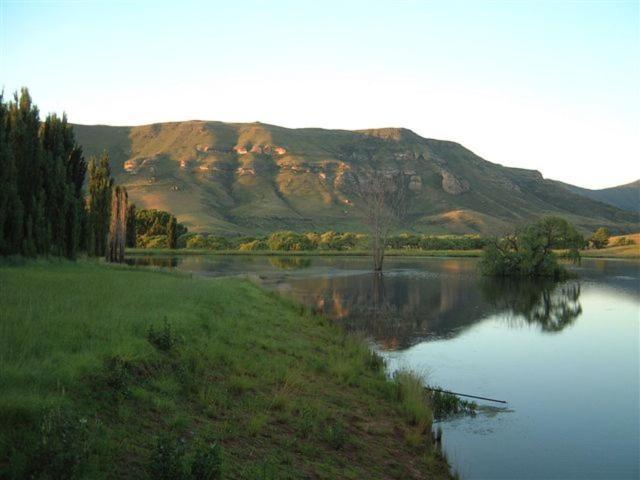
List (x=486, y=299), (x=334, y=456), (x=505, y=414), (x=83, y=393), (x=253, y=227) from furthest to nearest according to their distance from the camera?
(x=253, y=227) → (x=486, y=299) → (x=505, y=414) → (x=334, y=456) → (x=83, y=393)

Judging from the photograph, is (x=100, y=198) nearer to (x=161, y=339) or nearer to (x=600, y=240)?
(x=161, y=339)

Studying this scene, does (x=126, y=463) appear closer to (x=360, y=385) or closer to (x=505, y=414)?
(x=360, y=385)

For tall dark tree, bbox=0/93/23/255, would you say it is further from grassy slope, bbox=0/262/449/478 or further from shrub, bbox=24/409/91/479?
shrub, bbox=24/409/91/479

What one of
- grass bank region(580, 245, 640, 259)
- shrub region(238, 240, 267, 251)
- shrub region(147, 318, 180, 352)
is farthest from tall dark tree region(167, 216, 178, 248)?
shrub region(147, 318, 180, 352)

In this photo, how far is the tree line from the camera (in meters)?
27.1

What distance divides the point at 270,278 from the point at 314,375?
120 ft

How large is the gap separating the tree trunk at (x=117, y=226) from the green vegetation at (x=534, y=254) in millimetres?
34896

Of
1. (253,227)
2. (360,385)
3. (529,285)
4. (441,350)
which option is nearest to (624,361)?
(441,350)

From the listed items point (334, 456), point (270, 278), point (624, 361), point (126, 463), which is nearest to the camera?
point (126, 463)

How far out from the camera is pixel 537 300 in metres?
41.0

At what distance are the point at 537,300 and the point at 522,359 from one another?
20.8m

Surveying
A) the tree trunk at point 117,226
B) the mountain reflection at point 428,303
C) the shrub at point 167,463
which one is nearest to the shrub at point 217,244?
the tree trunk at point 117,226

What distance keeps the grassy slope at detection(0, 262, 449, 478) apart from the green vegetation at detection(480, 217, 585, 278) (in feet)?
148

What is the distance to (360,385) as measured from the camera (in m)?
15.1
